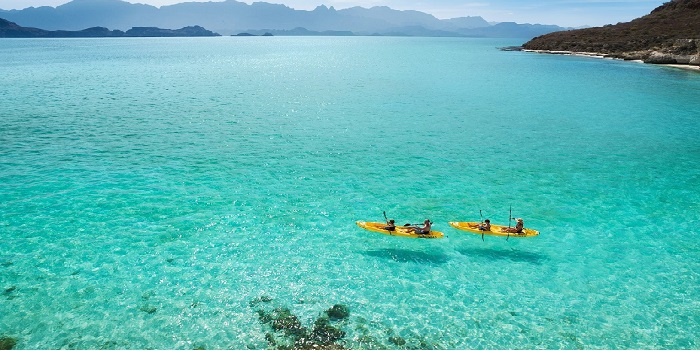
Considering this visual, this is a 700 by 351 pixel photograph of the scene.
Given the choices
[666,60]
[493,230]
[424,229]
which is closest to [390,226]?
[424,229]

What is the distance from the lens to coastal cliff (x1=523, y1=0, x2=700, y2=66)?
360 ft

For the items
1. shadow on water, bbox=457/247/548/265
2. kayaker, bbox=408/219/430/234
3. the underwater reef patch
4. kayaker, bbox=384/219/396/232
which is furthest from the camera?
kayaker, bbox=384/219/396/232

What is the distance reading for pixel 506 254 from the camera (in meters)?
21.2

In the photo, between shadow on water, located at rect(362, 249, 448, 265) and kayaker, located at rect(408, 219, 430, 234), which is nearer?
shadow on water, located at rect(362, 249, 448, 265)

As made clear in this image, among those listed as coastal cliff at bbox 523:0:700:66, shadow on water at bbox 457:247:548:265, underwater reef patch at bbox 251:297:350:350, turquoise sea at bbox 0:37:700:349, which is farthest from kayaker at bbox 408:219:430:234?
coastal cliff at bbox 523:0:700:66

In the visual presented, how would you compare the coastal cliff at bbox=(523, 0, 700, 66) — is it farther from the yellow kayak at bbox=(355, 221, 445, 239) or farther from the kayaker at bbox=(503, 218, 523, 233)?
the yellow kayak at bbox=(355, 221, 445, 239)

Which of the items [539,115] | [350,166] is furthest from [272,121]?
[539,115]

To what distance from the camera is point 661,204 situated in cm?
2705

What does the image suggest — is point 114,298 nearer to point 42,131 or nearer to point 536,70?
point 42,131

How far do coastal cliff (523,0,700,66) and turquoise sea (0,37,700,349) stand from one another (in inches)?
2987

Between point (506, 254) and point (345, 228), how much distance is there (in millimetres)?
8397

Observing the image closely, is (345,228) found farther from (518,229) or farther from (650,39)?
(650,39)

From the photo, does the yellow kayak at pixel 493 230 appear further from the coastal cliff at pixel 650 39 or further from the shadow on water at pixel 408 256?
the coastal cliff at pixel 650 39

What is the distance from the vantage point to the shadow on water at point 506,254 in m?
20.8
